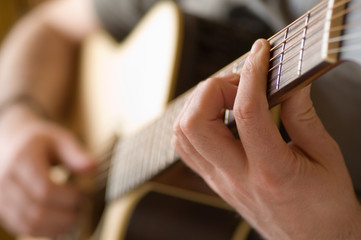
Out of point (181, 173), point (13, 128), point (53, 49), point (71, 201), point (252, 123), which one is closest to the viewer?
point (252, 123)

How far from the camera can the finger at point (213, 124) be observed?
0.38 m

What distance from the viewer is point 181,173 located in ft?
1.90

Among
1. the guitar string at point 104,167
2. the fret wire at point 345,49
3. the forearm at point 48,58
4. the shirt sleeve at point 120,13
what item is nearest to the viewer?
the fret wire at point 345,49

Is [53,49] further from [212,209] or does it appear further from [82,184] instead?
[212,209]

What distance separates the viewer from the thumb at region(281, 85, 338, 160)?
362 millimetres

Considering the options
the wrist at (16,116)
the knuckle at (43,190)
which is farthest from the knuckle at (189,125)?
the wrist at (16,116)

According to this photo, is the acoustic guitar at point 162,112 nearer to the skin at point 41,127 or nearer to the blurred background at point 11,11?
the skin at point 41,127

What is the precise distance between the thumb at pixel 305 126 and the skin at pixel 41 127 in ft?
1.77

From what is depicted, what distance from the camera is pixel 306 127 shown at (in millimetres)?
376

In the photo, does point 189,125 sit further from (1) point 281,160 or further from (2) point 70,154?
(2) point 70,154

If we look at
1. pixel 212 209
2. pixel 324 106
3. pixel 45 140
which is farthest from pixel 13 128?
pixel 324 106

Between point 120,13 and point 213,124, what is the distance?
0.64 metres

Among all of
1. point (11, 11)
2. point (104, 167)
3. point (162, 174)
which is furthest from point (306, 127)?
point (11, 11)

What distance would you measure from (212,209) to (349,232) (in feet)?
0.91
